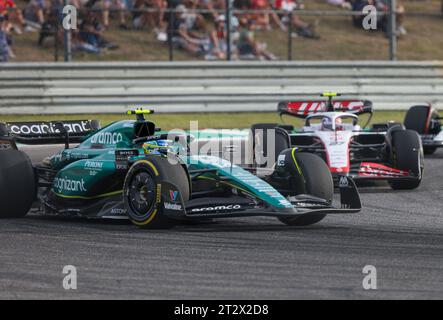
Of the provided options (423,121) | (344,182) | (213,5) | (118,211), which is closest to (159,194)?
(118,211)

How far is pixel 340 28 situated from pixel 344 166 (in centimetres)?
1179

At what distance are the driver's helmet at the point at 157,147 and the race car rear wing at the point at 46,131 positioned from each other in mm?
1673

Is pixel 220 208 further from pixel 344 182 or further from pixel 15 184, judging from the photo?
pixel 15 184

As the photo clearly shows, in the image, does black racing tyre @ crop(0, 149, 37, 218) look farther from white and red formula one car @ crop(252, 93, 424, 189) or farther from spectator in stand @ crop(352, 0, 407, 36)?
spectator in stand @ crop(352, 0, 407, 36)

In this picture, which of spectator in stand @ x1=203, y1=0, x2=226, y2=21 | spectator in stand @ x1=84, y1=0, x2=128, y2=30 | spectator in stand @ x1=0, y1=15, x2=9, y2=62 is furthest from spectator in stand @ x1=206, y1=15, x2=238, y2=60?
spectator in stand @ x1=0, y1=15, x2=9, y2=62

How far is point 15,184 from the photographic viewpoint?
11.3 meters

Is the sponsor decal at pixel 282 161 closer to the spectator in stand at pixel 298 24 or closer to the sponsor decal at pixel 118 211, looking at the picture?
the sponsor decal at pixel 118 211

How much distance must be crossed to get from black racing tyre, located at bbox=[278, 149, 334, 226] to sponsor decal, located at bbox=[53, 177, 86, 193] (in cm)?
204

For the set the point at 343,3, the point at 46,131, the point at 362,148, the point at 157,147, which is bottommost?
the point at 362,148

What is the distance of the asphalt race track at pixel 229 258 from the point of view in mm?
7535

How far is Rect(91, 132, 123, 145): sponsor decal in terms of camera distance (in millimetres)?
11547

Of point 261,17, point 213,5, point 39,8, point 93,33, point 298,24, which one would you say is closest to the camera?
point 39,8

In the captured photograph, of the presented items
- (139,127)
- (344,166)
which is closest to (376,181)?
(344,166)

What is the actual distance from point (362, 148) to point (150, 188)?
506 cm
